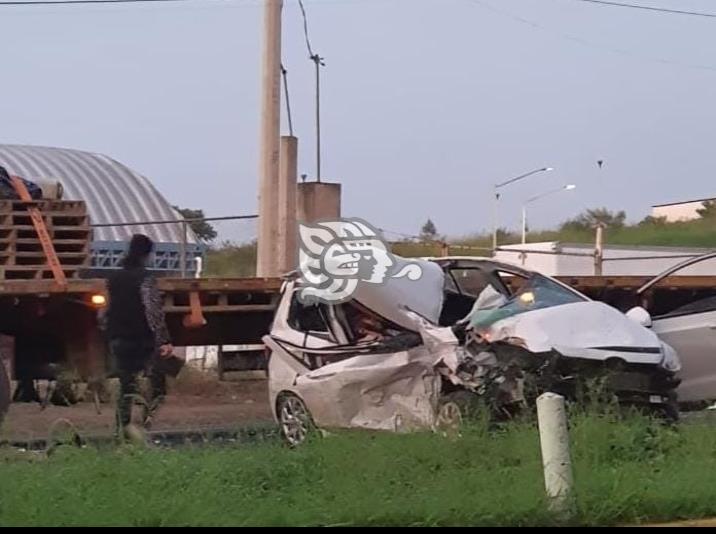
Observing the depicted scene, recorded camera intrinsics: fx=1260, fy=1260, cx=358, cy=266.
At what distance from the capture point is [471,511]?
714cm

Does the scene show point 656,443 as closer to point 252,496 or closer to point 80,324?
point 252,496

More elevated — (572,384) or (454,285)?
(454,285)

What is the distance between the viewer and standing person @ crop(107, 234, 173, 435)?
36.7ft

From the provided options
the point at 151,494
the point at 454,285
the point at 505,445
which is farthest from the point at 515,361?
the point at 151,494

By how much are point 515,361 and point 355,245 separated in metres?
2.34

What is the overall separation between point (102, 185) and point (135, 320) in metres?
26.6

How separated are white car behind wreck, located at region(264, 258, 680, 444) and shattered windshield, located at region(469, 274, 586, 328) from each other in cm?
1

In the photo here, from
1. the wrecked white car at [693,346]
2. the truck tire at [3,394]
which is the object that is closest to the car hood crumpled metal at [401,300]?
the wrecked white car at [693,346]

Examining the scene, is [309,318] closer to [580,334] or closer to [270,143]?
[580,334]

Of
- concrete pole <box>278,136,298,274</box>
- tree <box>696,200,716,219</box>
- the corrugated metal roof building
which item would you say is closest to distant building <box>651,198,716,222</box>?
tree <box>696,200,716,219</box>

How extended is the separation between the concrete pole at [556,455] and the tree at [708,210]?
6152 cm

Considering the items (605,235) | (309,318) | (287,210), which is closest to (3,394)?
(309,318)

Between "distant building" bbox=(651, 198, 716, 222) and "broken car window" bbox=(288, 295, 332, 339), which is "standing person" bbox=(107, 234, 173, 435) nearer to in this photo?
"broken car window" bbox=(288, 295, 332, 339)

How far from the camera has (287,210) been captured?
18969 mm
